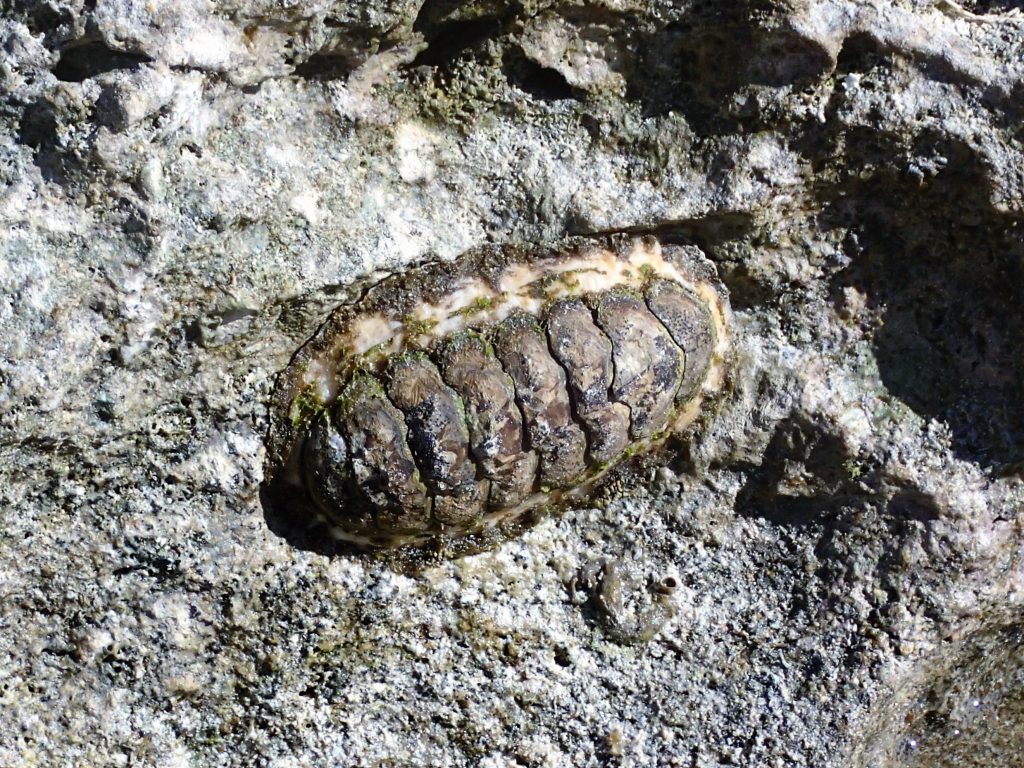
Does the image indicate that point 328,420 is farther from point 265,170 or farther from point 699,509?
point 699,509

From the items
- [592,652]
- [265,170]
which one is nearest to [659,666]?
[592,652]

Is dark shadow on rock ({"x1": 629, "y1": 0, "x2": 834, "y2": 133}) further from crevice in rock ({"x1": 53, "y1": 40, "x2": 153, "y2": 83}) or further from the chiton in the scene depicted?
crevice in rock ({"x1": 53, "y1": 40, "x2": 153, "y2": 83})

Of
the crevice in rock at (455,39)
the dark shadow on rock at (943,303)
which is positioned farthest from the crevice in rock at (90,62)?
the dark shadow on rock at (943,303)

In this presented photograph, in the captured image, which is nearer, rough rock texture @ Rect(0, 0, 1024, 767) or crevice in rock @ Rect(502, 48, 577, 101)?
rough rock texture @ Rect(0, 0, 1024, 767)

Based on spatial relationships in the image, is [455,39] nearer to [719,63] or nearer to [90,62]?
[719,63]

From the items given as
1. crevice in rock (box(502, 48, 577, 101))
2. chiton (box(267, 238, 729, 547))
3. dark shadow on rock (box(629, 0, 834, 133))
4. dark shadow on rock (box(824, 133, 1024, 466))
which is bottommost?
chiton (box(267, 238, 729, 547))

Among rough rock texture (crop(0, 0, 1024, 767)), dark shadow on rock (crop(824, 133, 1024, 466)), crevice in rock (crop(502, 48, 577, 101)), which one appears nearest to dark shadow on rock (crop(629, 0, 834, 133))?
rough rock texture (crop(0, 0, 1024, 767))
